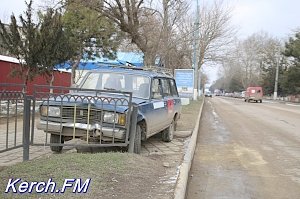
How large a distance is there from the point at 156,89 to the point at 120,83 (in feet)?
3.15

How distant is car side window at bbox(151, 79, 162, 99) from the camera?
950 cm

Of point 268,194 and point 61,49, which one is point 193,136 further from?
point 61,49

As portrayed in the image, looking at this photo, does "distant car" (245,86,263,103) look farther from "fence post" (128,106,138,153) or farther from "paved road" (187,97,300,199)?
"fence post" (128,106,138,153)

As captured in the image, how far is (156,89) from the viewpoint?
32.2 ft

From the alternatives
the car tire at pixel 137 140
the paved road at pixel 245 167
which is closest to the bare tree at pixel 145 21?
the paved road at pixel 245 167

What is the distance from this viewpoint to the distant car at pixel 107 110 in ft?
24.6

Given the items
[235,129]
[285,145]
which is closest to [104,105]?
[285,145]

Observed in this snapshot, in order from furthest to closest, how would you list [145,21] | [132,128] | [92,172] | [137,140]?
[145,21]
[137,140]
[132,128]
[92,172]

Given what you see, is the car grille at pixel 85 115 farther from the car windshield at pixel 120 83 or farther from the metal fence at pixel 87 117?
the car windshield at pixel 120 83

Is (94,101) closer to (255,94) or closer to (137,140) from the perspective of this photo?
(137,140)

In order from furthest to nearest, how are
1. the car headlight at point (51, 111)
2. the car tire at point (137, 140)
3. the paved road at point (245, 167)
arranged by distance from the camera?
the car tire at point (137, 140), the car headlight at point (51, 111), the paved road at point (245, 167)

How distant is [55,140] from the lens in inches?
325

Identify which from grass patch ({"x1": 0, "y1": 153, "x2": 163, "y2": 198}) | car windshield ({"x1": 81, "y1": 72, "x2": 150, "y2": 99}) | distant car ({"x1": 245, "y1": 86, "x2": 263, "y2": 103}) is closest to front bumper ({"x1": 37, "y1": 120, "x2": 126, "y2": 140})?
grass patch ({"x1": 0, "y1": 153, "x2": 163, "y2": 198})

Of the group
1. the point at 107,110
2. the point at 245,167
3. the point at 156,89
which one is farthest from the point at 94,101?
the point at 245,167
